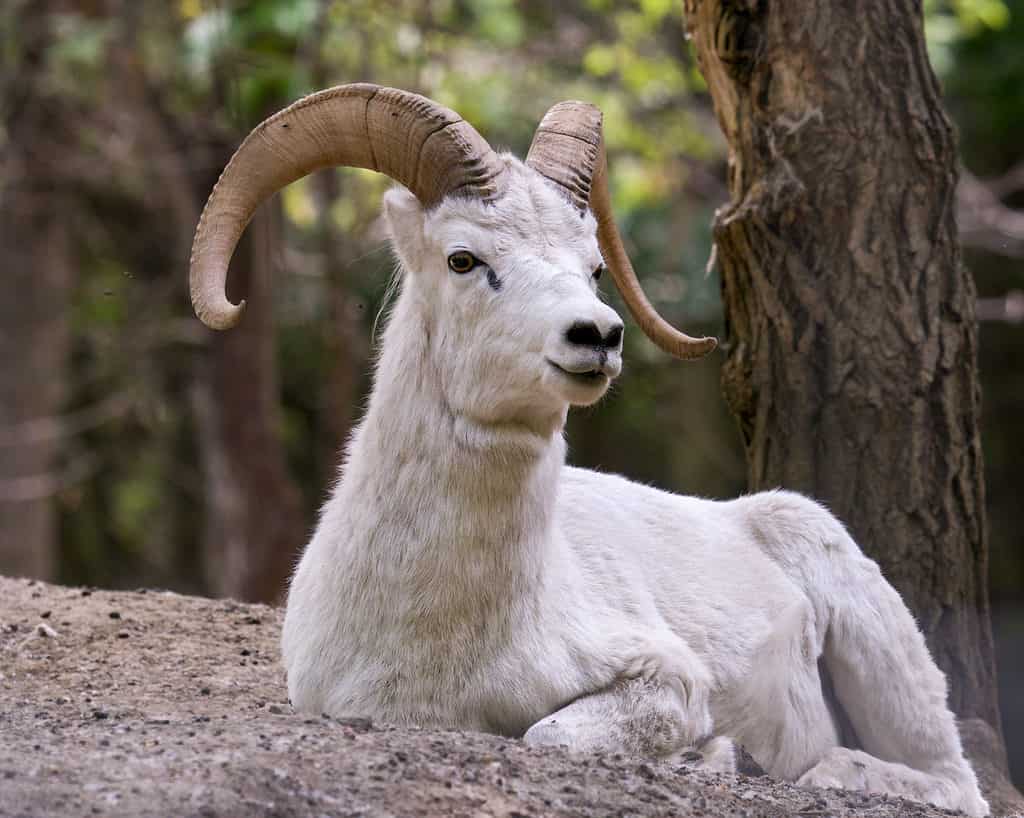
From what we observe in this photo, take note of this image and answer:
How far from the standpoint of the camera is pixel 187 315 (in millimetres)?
17266

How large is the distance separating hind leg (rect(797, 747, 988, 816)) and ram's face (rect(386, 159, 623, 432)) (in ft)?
7.02

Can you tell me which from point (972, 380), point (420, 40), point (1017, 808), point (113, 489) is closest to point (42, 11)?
point (420, 40)

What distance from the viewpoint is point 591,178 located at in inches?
251

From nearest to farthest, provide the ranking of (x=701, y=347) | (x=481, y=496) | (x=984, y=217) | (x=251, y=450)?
(x=481, y=496), (x=701, y=347), (x=251, y=450), (x=984, y=217)

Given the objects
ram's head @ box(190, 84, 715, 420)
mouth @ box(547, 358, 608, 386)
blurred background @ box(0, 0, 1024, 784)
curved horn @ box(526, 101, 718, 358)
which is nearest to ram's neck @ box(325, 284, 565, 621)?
ram's head @ box(190, 84, 715, 420)

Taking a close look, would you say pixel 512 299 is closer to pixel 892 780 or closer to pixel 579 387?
pixel 579 387

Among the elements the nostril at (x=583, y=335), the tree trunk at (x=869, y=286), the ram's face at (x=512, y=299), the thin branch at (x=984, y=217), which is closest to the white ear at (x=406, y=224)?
the ram's face at (x=512, y=299)

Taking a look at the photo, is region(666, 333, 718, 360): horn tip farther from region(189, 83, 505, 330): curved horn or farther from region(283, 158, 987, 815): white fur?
region(189, 83, 505, 330): curved horn

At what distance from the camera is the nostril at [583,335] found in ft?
17.7

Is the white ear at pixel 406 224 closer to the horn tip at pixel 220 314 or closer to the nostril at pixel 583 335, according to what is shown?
the horn tip at pixel 220 314

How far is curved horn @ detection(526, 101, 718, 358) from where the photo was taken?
20.5 ft

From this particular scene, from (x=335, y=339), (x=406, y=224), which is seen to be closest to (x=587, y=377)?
(x=406, y=224)

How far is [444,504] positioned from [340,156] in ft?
4.68

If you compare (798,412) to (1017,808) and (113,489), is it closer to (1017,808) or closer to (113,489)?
(1017,808)
